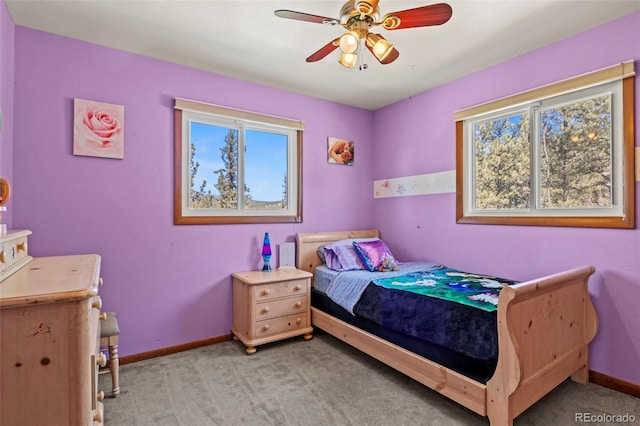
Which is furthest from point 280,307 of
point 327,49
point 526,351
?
point 327,49

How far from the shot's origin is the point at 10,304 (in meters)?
0.91

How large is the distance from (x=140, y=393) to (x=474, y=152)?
3303mm

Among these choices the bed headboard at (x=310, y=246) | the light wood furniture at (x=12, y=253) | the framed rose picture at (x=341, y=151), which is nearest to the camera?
the light wood furniture at (x=12, y=253)

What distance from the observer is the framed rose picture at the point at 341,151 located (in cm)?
364

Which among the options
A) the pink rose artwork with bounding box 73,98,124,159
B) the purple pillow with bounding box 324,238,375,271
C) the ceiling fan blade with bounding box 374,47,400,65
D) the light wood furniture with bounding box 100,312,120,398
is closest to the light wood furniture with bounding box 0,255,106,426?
the light wood furniture with bounding box 100,312,120,398

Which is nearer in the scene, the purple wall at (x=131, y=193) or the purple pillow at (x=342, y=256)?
the purple wall at (x=131, y=193)

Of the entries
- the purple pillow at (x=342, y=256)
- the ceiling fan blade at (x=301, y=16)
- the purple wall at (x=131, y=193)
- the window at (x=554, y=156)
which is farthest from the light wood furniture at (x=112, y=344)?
the window at (x=554, y=156)

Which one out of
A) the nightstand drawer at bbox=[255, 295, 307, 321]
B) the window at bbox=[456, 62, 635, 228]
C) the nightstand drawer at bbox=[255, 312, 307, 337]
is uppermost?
the window at bbox=[456, 62, 635, 228]

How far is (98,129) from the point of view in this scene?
2393 mm

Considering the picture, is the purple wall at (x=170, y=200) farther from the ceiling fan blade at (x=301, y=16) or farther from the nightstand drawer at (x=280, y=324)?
the ceiling fan blade at (x=301, y=16)

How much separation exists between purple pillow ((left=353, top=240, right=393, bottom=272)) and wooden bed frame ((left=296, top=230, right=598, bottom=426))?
0.71 meters

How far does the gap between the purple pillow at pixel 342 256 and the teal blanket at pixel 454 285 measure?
524 millimetres

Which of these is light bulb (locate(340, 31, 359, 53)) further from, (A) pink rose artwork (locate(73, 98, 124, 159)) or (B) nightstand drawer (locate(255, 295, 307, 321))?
(B) nightstand drawer (locate(255, 295, 307, 321))

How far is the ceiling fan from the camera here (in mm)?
1581
